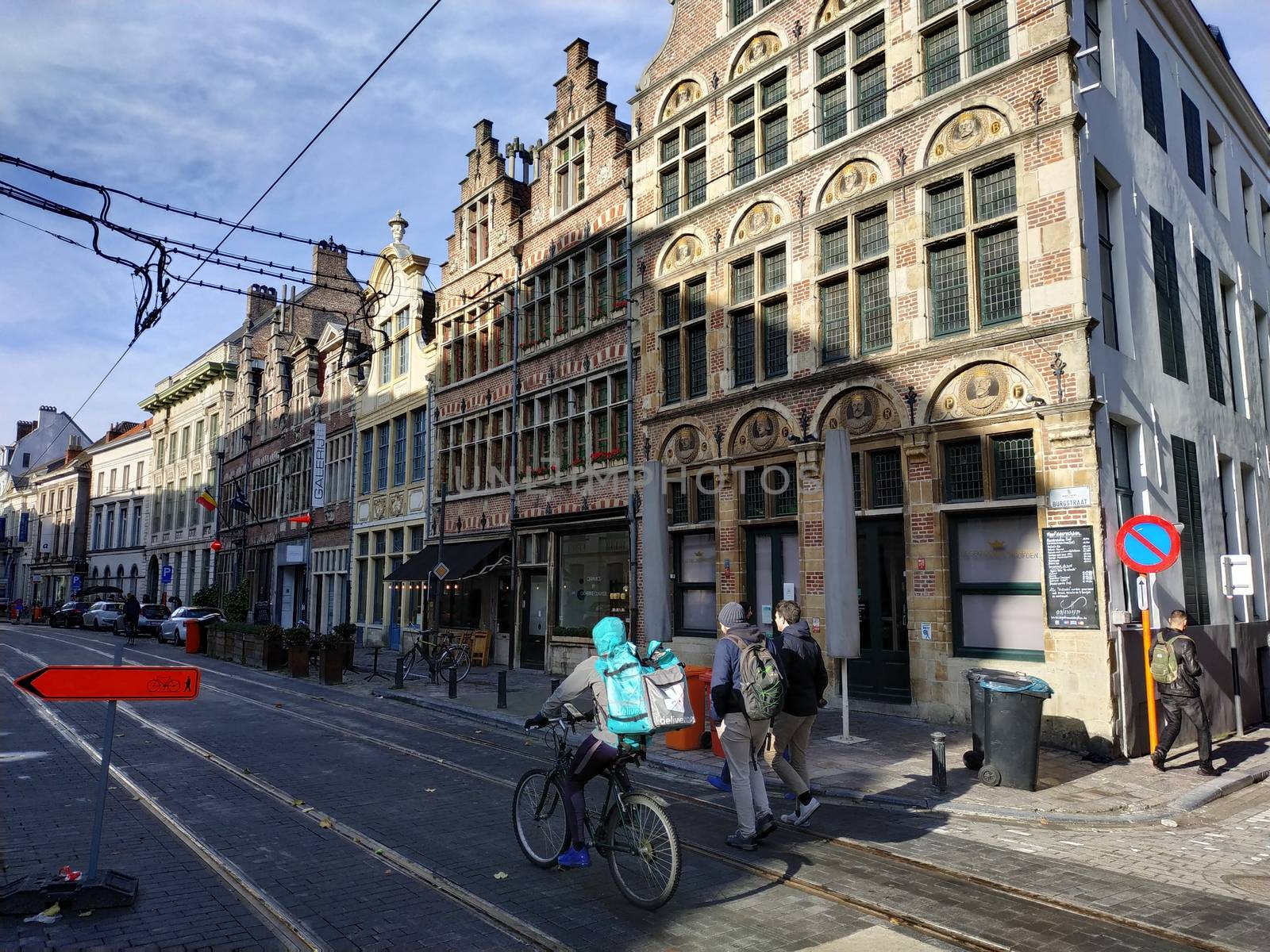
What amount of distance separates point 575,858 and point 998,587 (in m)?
8.80

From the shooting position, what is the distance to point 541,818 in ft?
21.1

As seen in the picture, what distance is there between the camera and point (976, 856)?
691cm

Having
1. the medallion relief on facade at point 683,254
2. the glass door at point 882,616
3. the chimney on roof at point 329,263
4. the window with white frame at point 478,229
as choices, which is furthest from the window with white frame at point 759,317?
the chimney on roof at point 329,263

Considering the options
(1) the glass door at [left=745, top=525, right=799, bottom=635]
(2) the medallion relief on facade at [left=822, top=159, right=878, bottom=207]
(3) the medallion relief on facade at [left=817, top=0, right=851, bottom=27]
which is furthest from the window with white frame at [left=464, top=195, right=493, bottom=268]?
(1) the glass door at [left=745, top=525, right=799, bottom=635]

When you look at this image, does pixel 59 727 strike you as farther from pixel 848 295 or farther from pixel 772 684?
pixel 848 295

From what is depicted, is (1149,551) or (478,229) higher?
(478,229)

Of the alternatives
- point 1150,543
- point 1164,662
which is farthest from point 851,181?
point 1164,662

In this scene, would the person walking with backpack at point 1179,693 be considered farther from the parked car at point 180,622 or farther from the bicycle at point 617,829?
the parked car at point 180,622

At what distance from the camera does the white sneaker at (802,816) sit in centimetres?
781

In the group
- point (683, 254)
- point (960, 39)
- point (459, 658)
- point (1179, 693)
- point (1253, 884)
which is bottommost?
point (1253, 884)

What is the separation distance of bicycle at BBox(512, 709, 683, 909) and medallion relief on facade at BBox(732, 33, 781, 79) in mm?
14862

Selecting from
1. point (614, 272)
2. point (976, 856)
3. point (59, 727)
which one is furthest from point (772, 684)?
point (614, 272)

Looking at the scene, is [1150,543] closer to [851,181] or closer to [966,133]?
[966,133]

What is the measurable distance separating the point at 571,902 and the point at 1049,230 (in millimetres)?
11109
